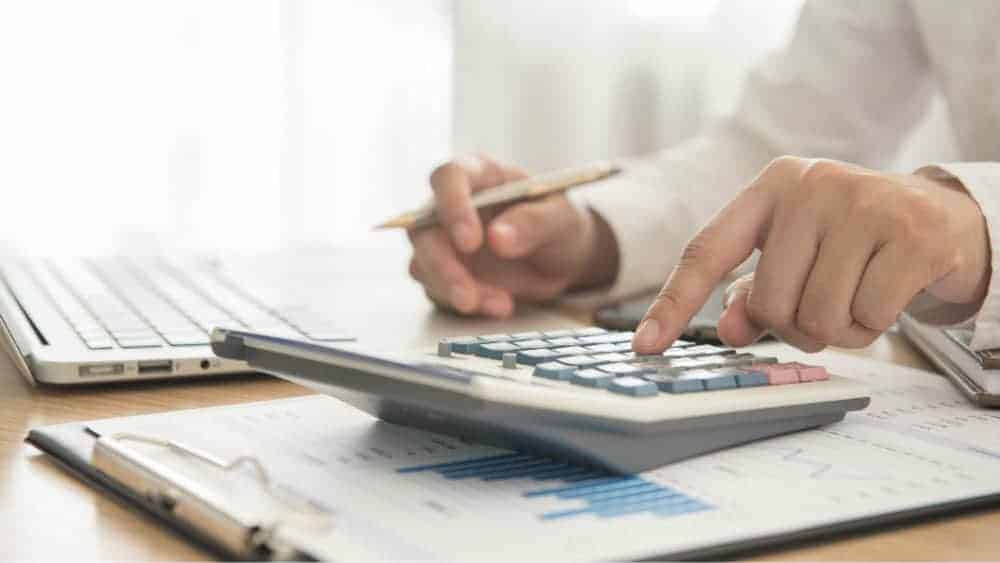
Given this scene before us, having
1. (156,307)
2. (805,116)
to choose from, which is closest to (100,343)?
(156,307)

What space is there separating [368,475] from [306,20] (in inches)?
46.6

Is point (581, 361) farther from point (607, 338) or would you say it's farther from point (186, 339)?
point (186, 339)

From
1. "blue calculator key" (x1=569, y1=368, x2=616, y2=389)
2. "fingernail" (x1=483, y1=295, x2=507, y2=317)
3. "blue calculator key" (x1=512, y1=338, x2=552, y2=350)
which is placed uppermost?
"blue calculator key" (x1=569, y1=368, x2=616, y2=389)

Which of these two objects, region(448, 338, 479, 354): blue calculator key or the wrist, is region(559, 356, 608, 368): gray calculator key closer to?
region(448, 338, 479, 354): blue calculator key

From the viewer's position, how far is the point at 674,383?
1.35 feet

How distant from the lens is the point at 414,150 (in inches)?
62.3

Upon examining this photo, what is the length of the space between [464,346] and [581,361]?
0.06m

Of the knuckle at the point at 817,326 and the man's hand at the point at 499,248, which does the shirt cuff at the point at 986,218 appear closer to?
the knuckle at the point at 817,326

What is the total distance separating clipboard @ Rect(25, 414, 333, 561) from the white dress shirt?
22.7 inches

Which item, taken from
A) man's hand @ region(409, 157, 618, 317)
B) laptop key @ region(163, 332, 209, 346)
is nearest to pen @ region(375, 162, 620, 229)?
man's hand @ region(409, 157, 618, 317)

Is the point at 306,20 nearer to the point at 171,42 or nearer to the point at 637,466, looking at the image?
the point at 171,42

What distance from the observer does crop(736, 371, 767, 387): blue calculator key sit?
439 mm

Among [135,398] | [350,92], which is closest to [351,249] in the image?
[350,92]

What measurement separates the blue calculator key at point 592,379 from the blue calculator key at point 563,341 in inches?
2.5
